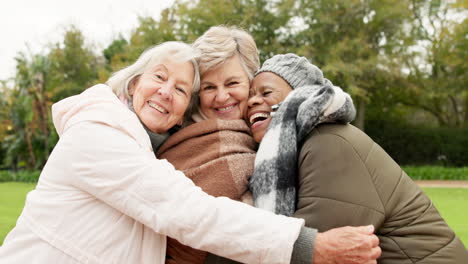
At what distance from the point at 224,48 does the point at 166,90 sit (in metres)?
0.62

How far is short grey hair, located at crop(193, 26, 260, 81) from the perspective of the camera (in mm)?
2877

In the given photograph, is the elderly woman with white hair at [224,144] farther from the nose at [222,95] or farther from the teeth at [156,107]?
the teeth at [156,107]

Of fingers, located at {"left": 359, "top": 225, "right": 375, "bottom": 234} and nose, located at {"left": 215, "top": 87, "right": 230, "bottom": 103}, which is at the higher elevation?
nose, located at {"left": 215, "top": 87, "right": 230, "bottom": 103}

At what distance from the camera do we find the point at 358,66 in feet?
69.8

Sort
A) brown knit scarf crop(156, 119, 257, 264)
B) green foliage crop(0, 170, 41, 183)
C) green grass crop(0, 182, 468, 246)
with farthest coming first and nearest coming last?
green foliage crop(0, 170, 41, 183) → green grass crop(0, 182, 468, 246) → brown knit scarf crop(156, 119, 257, 264)

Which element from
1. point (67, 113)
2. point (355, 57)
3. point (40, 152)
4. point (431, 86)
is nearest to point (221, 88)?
point (67, 113)

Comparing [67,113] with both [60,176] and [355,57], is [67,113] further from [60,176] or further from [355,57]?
[355,57]

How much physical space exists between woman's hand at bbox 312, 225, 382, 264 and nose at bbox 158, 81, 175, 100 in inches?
43.8

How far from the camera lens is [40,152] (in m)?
27.0

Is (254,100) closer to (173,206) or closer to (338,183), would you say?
(338,183)

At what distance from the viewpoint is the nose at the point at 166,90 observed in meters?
2.48

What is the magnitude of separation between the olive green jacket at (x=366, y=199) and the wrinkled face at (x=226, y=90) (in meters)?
0.91

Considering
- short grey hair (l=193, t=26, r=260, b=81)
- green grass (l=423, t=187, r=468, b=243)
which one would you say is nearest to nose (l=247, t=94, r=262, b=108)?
short grey hair (l=193, t=26, r=260, b=81)

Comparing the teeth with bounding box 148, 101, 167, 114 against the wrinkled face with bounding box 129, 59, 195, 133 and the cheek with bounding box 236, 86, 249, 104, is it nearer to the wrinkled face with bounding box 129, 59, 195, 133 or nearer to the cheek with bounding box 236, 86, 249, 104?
the wrinkled face with bounding box 129, 59, 195, 133
